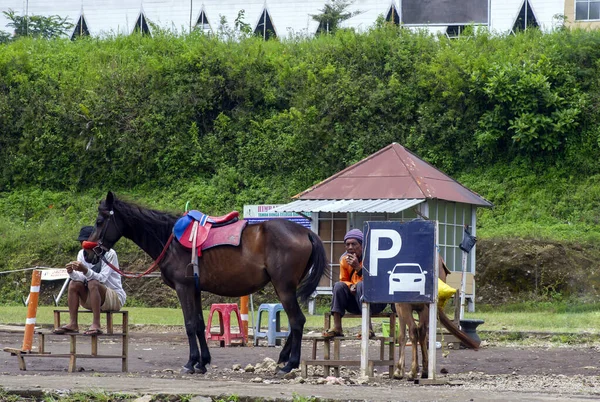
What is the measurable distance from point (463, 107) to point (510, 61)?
2.01 metres

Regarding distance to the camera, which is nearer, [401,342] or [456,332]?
[401,342]

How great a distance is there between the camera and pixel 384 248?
10789mm

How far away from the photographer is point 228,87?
110 ft

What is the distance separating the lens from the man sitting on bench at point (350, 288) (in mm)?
11570

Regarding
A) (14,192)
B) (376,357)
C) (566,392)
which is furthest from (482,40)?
(566,392)

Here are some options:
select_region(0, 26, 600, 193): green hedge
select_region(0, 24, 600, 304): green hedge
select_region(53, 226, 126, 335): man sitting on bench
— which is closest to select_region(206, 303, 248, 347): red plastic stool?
select_region(53, 226, 126, 335): man sitting on bench

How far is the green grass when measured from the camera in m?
18.4

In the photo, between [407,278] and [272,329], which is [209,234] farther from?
[272,329]

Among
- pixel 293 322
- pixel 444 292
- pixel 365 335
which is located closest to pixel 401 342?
pixel 365 335

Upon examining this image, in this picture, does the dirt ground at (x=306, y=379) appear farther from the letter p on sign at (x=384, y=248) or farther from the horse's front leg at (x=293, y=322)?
the letter p on sign at (x=384, y=248)

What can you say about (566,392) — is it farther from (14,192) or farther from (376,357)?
(14,192)

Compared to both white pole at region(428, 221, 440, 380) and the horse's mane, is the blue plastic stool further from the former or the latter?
white pole at region(428, 221, 440, 380)

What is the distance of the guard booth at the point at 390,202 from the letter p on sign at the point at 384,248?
10729mm

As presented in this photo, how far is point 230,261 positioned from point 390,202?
9.77m
